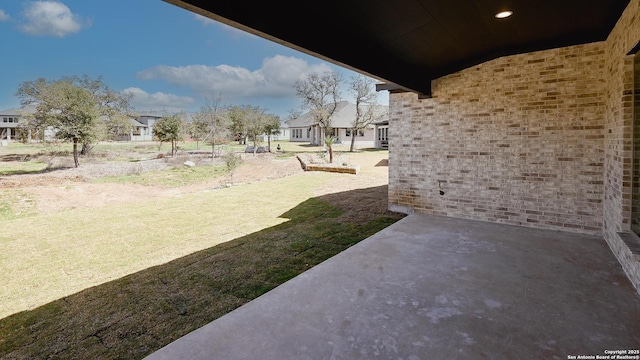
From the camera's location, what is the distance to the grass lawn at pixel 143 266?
254 cm

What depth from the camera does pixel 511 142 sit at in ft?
17.3

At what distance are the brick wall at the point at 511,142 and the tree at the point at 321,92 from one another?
73.7 feet

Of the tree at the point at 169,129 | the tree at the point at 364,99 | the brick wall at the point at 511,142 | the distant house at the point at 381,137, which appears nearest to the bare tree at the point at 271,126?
the tree at the point at 364,99

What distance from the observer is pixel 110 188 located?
11383mm

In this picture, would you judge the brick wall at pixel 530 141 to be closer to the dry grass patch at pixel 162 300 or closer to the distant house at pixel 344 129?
the dry grass patch at pixel 162 300

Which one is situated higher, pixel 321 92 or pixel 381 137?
pixel 321 92

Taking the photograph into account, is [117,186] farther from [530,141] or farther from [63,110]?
[530,141]

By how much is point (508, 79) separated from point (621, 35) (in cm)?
161

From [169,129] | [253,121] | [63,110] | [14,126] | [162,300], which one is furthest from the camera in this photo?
[14,126]

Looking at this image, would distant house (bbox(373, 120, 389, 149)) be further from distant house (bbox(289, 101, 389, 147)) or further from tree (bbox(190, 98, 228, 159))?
tree (bbox(190, 98, 228, 159))

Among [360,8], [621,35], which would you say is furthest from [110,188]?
[621,35]

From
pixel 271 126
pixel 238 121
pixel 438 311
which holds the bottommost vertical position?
pixel 438 311

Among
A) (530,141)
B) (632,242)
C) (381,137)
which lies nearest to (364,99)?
(381,137)

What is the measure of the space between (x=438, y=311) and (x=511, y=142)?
3982 mm
